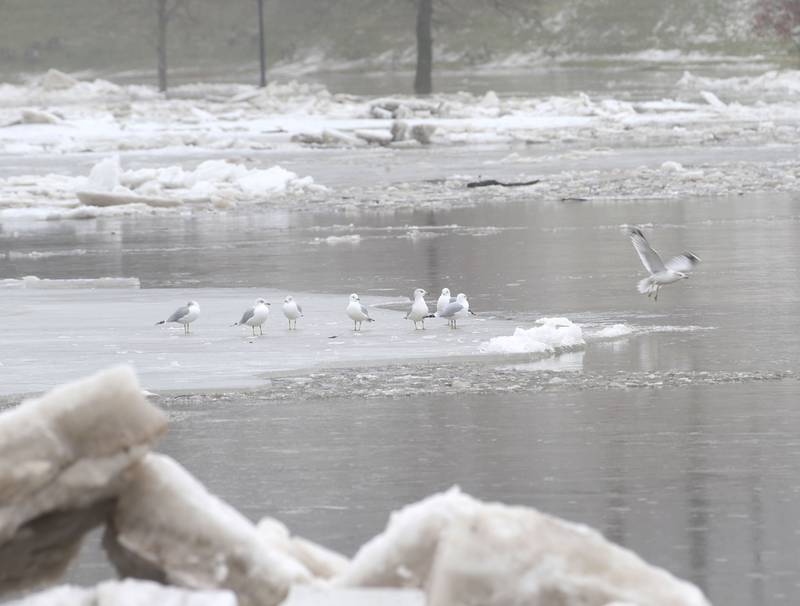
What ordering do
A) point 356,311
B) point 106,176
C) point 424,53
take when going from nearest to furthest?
point 356,311 < point 106,176 < point 424,53

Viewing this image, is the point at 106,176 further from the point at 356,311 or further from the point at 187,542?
the point at 187,542

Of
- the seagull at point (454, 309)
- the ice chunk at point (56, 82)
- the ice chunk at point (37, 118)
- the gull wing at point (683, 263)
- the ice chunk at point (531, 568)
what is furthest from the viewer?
the ice chunk at point (56, 82)

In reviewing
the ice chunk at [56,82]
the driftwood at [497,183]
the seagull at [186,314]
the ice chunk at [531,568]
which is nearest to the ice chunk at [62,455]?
the ice chunk at [531,568]

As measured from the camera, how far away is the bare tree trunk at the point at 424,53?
5459 centimetres

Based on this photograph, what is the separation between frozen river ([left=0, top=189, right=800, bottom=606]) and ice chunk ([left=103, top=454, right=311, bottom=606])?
1.10 meters

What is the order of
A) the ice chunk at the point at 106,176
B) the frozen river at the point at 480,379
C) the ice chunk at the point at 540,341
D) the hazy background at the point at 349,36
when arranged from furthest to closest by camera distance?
the hazy background at the point at 349,36, the ice chunk at the point at 106,176, the ice chunk at the point at 540,341, the frozen river at the point at 480,379

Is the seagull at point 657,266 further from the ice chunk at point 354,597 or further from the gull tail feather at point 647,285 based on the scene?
the ice chunk at point 354,597

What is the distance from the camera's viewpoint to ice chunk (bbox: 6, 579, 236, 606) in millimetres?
5012

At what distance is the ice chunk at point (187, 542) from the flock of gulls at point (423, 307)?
7042mm


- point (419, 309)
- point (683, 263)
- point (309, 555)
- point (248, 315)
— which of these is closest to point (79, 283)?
point (248, 315)

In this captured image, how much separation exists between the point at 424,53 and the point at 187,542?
167ft

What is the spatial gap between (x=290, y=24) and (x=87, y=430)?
89.7m

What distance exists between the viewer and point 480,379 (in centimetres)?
1066

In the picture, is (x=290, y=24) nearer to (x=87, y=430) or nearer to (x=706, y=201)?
(x=706, y=201)
